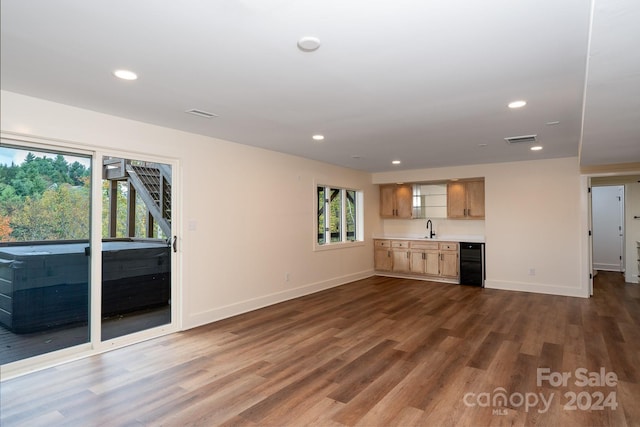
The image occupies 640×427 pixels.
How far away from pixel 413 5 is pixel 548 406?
9.25 feet

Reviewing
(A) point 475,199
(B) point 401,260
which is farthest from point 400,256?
(A) point 475,199

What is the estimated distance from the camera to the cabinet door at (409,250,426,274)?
748 cm

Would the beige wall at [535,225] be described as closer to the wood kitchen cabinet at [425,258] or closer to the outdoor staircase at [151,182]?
the wood kitchen cabinet at [425,258]

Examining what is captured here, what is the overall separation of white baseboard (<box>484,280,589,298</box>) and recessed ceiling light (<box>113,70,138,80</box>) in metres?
6.68

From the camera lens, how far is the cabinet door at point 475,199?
708 centimetres

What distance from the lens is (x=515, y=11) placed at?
184 cm

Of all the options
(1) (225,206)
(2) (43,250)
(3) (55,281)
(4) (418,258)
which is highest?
(1) (225,206)

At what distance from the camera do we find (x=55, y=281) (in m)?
3.35

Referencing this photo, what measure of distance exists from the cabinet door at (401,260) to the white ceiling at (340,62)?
4085 mm

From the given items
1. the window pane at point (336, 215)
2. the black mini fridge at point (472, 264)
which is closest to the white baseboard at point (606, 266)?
the black mini fridge at point (472, 264)

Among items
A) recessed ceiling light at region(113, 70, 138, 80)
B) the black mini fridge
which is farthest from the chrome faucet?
recessed ceiling light at region(113, 70, 138, 80)

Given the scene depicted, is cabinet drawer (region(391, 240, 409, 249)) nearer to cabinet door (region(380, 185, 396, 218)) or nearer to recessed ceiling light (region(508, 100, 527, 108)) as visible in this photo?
cabinet door (region(380, 185, 396, 218))

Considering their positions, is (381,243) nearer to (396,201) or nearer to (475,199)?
→ (396,201)

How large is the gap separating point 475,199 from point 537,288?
1999mm
